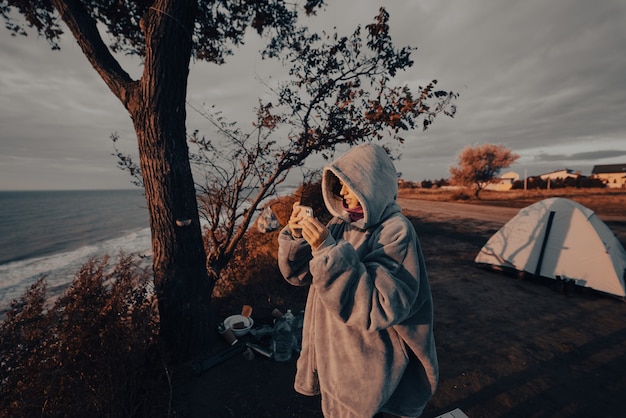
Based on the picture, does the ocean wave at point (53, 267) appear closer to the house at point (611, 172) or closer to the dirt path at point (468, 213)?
the dirt path at point (468, 213)

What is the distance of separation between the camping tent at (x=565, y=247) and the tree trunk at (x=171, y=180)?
8.82 metres

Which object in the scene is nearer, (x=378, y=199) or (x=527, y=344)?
(x=378, y=199)

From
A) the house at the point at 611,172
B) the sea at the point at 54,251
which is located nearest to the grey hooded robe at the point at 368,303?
the sea at the point at 54,251

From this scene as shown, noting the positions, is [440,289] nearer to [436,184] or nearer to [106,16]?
[106,16]

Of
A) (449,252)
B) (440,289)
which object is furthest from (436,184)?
(440,289)

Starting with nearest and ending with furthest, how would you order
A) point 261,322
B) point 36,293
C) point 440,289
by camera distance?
point 36,293 → point 261,322 → point 440,289

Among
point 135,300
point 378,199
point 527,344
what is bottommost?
point 527,344

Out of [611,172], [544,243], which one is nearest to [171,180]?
[544,243]

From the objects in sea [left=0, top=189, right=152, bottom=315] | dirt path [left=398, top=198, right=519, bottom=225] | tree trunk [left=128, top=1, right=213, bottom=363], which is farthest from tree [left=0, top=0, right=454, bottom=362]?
dirt path [left=398, top=198, right=519, bottom=225]

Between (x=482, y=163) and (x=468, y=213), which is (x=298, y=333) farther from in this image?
(x=482, y=163)

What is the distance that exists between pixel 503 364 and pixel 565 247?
476 cm

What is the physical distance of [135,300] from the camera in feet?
11.5

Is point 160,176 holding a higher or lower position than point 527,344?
higher

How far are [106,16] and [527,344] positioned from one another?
33.1 feet
